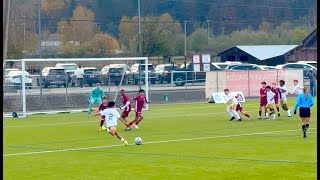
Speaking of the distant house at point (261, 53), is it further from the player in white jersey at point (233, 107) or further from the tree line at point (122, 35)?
the player in white jersey at point (233, 107)

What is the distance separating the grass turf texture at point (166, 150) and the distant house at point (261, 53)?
4442cm

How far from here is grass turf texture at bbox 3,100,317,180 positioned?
1775 centimetres

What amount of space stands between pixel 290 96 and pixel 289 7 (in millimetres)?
37598

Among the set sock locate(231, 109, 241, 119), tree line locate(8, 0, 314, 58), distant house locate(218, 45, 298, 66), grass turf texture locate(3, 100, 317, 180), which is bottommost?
grass turf texture locate(3, 100, 317, 180)

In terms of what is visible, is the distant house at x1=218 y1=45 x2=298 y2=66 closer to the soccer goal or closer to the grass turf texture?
the soccer goal

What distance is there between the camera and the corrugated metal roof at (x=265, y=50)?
268 feet

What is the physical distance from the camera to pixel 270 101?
1423 inches

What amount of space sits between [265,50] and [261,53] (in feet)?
2.23

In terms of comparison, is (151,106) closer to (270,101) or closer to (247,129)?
(270,101)

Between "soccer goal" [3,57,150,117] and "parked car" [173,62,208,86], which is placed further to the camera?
"parked car" [173,62,208,86]

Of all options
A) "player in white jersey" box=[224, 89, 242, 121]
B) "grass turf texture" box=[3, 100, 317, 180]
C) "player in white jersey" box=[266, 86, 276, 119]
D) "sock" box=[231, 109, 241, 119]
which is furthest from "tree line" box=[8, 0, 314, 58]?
"grass turf texture" box=[3, 100, 317, 180]

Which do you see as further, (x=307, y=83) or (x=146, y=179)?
(x=307, y=83)

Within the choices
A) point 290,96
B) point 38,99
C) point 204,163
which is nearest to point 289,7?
point 290,96

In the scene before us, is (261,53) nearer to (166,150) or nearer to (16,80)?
(16,80)
